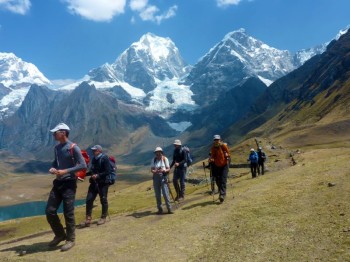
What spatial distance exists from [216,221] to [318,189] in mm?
7676

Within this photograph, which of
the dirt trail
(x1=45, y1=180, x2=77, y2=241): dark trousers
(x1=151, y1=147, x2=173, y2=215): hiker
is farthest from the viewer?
(x1=151, y1=147, x2=173, y2=215): hiker

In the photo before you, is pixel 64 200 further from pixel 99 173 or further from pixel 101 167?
pixel 101 167

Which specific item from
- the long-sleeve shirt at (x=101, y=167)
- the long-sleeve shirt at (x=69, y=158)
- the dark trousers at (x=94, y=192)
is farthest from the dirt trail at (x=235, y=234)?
the long-sleeve shirt at (x=69, y=158)

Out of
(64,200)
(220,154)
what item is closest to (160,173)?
(220,154)

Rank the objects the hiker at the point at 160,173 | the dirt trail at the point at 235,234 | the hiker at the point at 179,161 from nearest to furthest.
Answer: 1. the dirt trail at the point at 235,234
2. the hiker at the point at 160,173
3. the hiker at the point at 179,161

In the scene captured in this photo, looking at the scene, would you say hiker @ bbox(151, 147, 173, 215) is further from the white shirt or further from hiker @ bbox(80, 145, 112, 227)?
hiker @ bbox(80, 145, 112, 227)

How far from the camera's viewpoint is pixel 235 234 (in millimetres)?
19516

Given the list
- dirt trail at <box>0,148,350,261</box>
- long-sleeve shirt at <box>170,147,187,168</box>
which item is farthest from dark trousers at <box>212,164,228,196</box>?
long-sleeve shirt at <box>170,147,187,168</box>

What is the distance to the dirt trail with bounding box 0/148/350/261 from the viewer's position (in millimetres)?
16641

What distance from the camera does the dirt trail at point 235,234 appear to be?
16.6 meters

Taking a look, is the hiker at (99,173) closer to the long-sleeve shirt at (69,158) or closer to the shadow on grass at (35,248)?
the shadow on grass at (35,248)

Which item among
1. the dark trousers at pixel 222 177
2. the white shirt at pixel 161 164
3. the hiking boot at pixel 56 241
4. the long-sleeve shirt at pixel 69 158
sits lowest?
the hiking boot at pixel 56 241

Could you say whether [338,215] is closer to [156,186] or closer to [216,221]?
[216,221]

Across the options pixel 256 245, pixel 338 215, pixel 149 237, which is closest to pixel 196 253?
pixel 256 245
